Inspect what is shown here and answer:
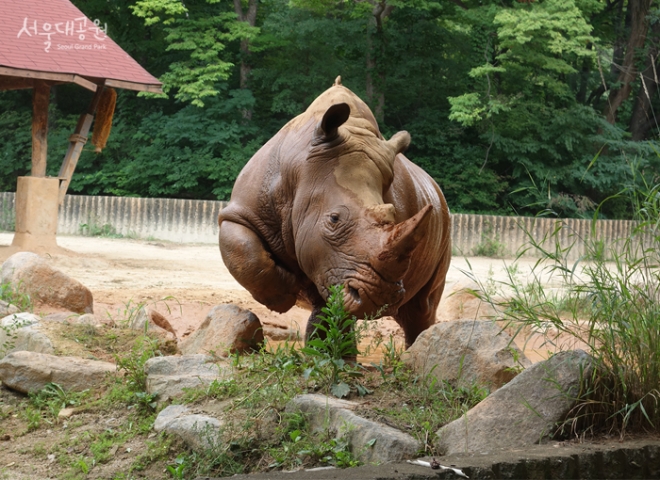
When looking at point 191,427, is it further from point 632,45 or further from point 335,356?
point 632,45

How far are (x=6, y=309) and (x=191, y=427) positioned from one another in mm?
3333

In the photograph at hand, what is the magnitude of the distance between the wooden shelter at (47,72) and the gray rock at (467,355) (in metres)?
11.2

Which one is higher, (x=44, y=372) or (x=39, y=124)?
(x=39, y=124)

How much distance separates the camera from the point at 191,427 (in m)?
3.69

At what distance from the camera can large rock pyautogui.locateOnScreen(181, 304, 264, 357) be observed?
539 cm

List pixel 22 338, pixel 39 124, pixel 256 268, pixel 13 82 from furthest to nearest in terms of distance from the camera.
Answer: pixel 13 82, pixel 39 124, pixel 22 338, pixel 256 268

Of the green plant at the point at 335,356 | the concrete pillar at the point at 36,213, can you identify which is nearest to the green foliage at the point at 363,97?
the concrete pillar at the point at 36,213

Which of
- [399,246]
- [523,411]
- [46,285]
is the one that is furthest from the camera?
[46,285]

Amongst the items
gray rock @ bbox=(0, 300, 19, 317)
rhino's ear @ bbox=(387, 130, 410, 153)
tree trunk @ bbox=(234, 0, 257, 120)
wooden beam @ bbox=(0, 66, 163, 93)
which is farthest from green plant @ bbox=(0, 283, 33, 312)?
tree trunk @ bbox=(234, 0, 257, 120)

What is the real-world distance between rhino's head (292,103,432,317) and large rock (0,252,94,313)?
3302 millimetres

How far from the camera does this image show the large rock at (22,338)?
5.50 meters

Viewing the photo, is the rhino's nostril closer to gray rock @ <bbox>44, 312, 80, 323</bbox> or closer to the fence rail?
gray rock @ <bbox>44, 312, 80, 323</bbox>

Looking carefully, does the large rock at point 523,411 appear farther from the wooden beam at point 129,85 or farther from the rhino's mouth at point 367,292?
the wooden beam at point 129,85

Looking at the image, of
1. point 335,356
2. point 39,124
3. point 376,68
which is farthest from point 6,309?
point 376,68
